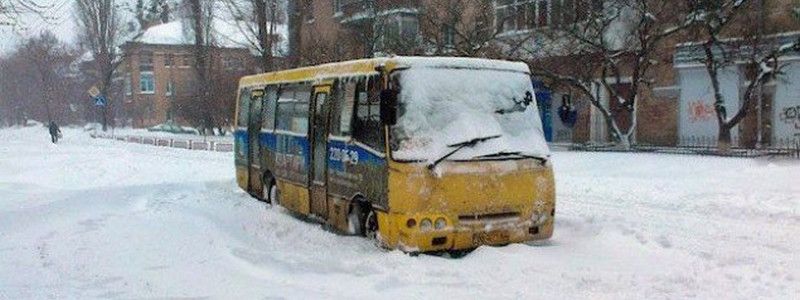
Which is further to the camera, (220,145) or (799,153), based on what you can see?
(220,145)

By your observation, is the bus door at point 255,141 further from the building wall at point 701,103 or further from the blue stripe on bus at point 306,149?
the building wall at point 701,103

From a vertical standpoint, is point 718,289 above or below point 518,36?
below

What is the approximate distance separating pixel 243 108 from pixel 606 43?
12.3 m

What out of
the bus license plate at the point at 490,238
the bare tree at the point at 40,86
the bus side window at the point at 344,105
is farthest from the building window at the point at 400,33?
the bare tree at the point at 40,86

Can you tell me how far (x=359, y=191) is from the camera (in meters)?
10.4

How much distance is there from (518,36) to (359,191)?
1820 centimetres

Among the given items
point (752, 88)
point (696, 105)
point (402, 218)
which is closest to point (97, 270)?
point (402, 218)

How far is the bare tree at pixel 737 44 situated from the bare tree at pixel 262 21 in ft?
62.9

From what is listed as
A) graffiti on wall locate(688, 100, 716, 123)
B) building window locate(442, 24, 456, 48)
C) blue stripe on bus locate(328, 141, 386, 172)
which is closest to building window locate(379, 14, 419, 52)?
building window locate(442, 24, 456, 48)

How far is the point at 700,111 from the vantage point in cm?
2594

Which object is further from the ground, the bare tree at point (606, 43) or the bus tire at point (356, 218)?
the bare tree at point (606, 43)

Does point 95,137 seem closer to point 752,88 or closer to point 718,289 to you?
point 752,88

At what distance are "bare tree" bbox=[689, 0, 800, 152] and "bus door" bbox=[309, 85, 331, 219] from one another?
A: 13.2 meters

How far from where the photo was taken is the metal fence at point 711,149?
19391mm
